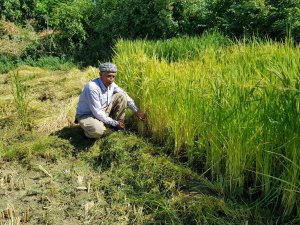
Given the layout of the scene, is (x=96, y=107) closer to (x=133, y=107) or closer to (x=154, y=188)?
(x=133, y=107)

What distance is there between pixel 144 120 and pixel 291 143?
2003mm

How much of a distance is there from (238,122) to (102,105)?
1923 millimetres

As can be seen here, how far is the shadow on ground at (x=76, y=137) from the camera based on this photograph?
13.9 ft

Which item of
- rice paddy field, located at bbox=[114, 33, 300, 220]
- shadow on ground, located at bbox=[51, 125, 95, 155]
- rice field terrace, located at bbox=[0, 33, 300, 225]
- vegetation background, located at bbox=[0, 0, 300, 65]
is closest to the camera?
rice paddy field, located at bbox=[114, 33, 300, 220]

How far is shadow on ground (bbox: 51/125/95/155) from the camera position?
4.23m

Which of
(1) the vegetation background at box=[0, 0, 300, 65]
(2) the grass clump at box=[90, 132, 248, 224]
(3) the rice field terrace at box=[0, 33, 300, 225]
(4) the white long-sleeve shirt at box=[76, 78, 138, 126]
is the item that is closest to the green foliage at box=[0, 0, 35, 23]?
(1) the vegetation background at box=[0, 0, 300, 65]

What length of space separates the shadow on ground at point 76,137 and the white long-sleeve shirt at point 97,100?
28 centimetres

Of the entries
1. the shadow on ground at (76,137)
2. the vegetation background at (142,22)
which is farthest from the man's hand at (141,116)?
the vegetation background at (142,22)

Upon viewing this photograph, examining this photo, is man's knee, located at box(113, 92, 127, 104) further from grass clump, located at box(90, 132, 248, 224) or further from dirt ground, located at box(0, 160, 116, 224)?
dirt ground, located at box(0, 160, 116, 224)

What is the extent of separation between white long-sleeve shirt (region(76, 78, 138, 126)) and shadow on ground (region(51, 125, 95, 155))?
0.28 metres

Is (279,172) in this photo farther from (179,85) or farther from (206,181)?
(179,85)

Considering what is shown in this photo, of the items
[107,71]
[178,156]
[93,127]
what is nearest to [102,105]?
[93,127]

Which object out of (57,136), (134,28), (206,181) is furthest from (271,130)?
(134,28)

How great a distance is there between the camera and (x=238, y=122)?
2.89 meters
